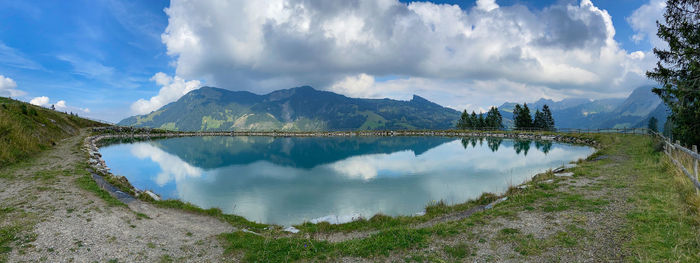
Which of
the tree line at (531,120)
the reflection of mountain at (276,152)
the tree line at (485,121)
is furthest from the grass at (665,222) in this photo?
the tree line at (485,121)

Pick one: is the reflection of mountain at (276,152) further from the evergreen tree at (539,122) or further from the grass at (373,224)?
the evergreen tree at (539,122)

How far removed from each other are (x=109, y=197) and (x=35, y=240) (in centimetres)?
587

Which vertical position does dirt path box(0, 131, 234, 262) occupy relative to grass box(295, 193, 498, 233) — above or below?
above

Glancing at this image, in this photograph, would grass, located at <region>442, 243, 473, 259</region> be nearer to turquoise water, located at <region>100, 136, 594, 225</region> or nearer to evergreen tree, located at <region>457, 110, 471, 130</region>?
turquoise water, located at <region>100, 136, 594, 225</region>

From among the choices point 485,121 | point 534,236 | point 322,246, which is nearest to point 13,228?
point 322,246

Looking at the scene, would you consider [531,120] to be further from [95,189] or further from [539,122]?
[95,189]

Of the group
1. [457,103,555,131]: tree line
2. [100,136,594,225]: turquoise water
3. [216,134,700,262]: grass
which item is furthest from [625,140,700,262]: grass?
[457,103,555,131]: tree line

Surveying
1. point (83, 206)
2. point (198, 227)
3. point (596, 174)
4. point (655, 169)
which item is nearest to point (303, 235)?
point (198, 227)

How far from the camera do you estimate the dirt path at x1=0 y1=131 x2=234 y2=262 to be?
8.25 metres

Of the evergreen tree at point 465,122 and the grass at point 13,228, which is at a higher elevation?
the evergreen tree at point 465,122

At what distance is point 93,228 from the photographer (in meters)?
10.0

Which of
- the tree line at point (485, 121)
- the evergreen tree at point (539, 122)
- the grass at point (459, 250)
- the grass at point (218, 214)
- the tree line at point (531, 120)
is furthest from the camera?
the tree line at point (485, 121)

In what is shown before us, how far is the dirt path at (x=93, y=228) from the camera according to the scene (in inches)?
325

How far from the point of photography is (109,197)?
14023 millimetres
